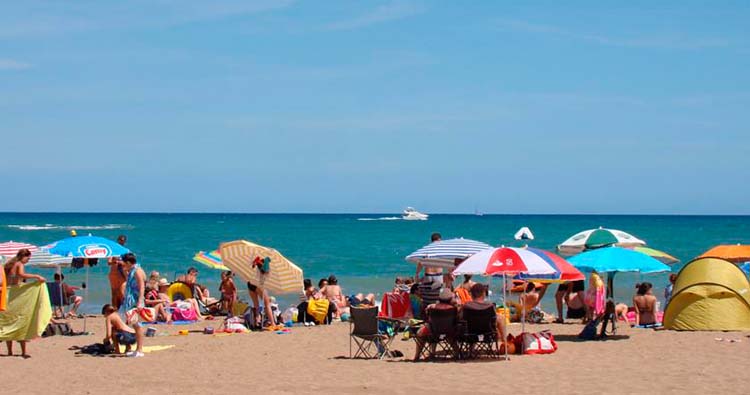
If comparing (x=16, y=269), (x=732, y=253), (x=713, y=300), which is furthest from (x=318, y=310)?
(x=732, y=253)

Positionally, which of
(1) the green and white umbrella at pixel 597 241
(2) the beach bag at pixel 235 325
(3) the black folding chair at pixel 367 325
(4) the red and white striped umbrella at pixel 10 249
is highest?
(1) the green and white umbrella at pixel 597 241

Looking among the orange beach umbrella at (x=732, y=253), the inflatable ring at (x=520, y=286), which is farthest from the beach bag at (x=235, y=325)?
the orange beach umbrella at (x=732, y=253)

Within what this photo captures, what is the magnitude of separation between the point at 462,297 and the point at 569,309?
2.37m

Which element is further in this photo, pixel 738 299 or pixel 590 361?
pixel 738 299

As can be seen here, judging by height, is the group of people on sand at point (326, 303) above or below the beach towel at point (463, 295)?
below

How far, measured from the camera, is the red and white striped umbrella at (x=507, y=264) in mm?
11148

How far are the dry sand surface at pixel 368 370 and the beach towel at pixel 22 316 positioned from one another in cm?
31

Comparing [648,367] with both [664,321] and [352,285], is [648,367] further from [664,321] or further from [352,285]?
[352,285]

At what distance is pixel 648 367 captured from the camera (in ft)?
34.0

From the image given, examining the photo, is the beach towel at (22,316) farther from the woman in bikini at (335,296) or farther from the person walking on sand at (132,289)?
the woman in bikini at (335,296)

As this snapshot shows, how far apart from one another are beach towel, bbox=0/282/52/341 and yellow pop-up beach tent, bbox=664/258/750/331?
28.4 ft

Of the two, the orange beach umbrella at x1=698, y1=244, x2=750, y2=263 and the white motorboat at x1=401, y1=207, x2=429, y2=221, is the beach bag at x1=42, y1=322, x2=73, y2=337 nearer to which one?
the orange beach umbrella at x1=698, y1=244, x2=750, y2=263

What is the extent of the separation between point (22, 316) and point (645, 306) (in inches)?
352

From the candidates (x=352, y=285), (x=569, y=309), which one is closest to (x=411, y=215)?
(x=352, y=285)
